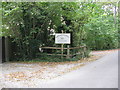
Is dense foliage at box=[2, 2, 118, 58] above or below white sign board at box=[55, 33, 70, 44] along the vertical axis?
above

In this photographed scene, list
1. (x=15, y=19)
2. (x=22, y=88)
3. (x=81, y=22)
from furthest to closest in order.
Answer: (x=81, y=22) → (x=15, y=19) → (x=22, y=88)

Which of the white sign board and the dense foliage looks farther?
the white sign board

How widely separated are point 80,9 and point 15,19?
3088mm

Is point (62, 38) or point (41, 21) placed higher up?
point (41, 21)

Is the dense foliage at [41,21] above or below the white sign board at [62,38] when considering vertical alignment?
above

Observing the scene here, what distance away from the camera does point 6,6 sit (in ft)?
23.3

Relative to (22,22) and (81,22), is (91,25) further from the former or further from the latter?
(22,22)

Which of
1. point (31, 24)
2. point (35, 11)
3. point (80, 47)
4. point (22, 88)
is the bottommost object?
point (22, 88)

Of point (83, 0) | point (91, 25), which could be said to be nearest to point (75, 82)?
point (83, 0)

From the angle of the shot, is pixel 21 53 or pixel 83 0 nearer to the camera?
pixel 83 0

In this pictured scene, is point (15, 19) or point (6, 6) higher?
point (6, 6)

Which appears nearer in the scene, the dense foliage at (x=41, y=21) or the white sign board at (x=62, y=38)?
the dense foliage at (x=41, y=21)

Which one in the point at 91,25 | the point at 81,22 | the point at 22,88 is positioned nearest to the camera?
the point at 22,88

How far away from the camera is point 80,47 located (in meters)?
8.71
